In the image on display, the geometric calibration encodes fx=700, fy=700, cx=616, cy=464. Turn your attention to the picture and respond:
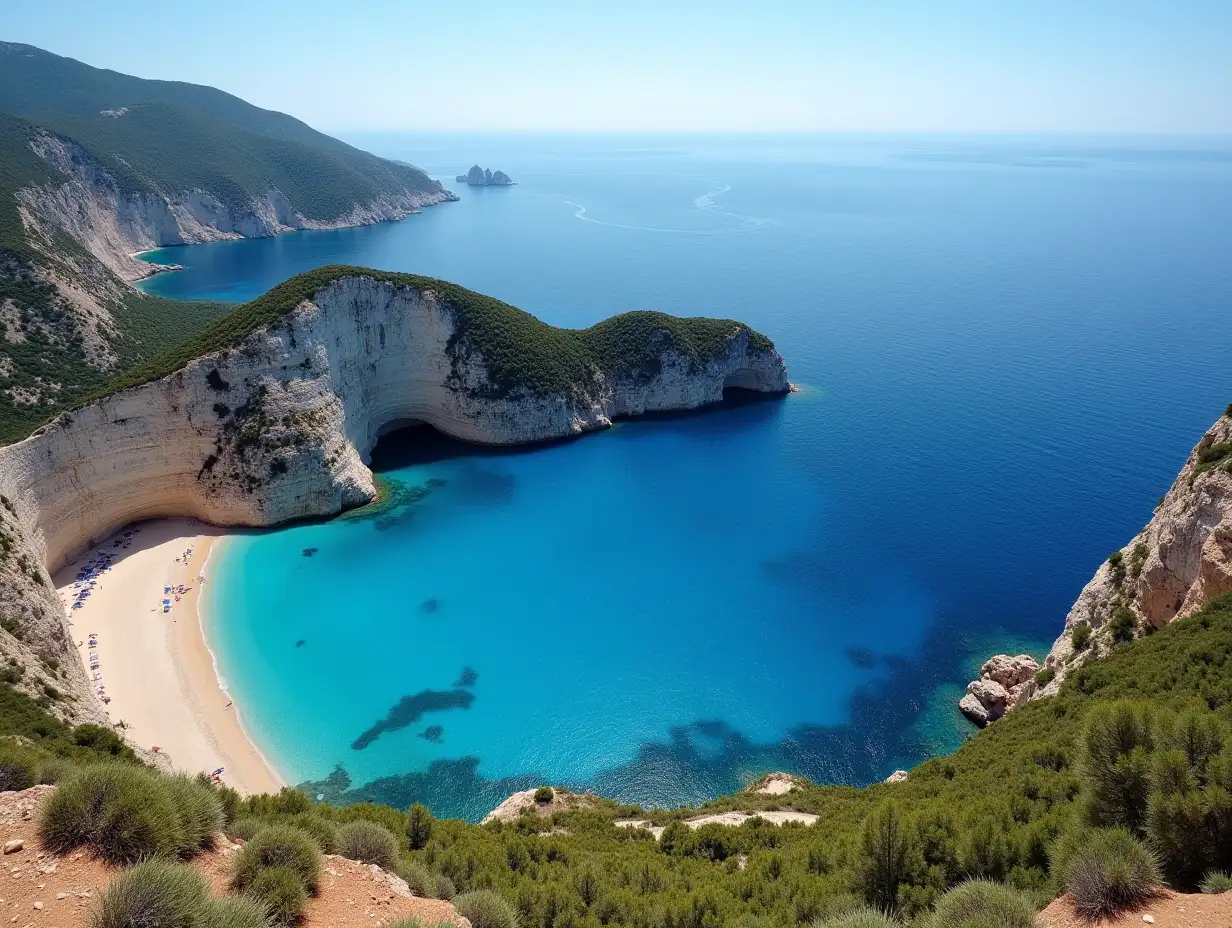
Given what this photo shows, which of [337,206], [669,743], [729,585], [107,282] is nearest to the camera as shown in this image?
[669,743]

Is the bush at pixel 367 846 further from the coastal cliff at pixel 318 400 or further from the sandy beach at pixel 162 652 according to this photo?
the coastal cliff at pixel 318 400

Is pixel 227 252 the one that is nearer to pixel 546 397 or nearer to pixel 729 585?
pixel 546 397

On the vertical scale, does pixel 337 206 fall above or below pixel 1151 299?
above

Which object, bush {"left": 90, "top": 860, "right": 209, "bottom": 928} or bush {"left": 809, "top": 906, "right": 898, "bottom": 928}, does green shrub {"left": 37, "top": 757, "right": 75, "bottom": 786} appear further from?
bush {"left": 809, "top": 906, "right": 898, "bottom": 928}

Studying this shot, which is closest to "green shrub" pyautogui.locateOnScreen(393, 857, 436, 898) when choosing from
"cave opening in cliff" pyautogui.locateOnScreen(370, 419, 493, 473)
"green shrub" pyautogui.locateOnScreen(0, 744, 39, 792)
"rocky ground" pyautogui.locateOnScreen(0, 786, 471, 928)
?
"rocky ground" pyautogui.locateOnScreen(0, 786, 471, 928)

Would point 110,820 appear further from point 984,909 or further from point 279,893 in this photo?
point 984,909

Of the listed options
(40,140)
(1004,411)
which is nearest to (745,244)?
(1004,411)

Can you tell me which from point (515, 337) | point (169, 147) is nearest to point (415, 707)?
point (515, 337)
